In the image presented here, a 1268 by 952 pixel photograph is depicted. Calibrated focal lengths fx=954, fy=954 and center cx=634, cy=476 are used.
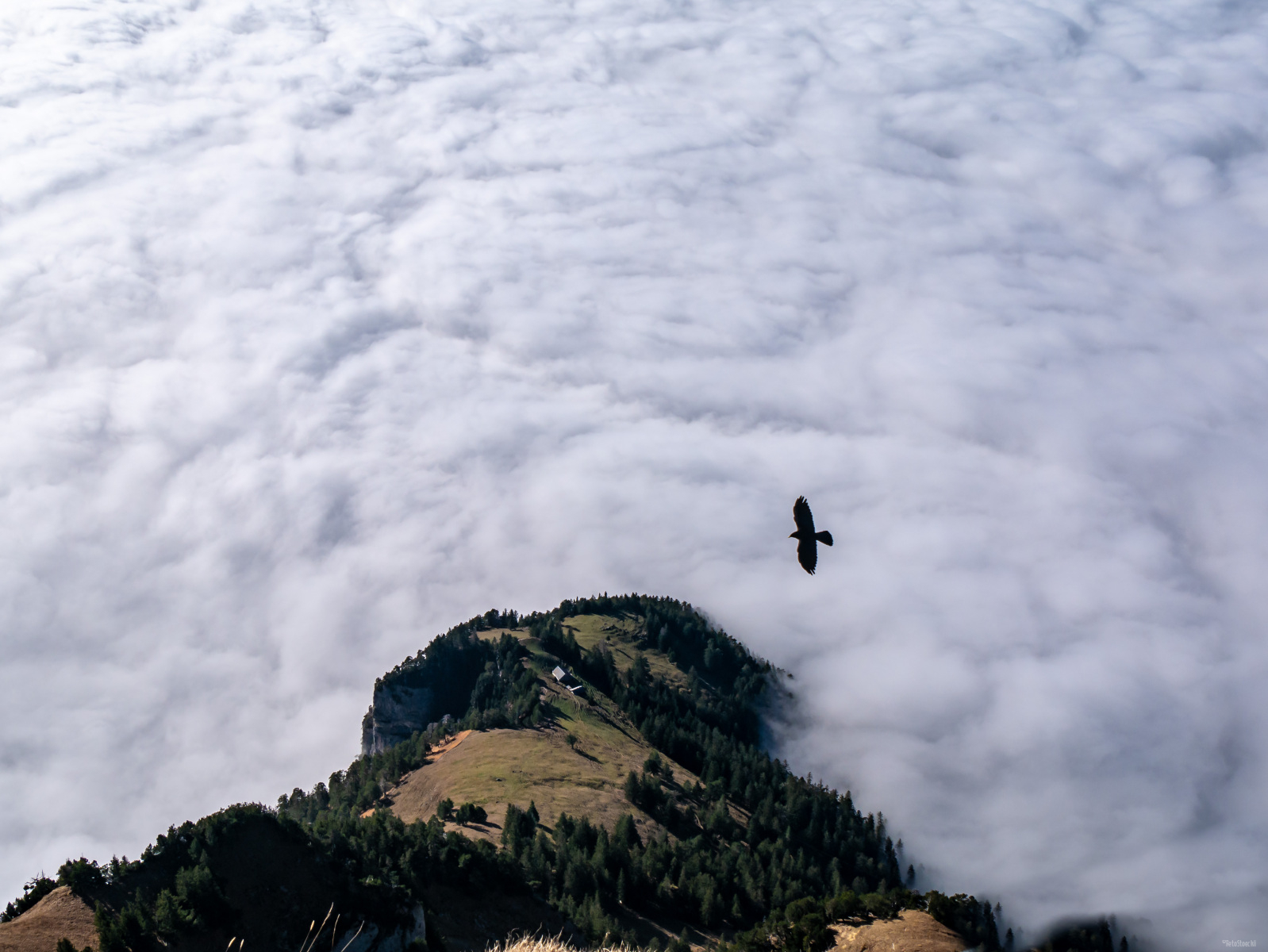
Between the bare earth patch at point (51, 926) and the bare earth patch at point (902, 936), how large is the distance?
134 feet

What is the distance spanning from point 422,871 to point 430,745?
95913 mm

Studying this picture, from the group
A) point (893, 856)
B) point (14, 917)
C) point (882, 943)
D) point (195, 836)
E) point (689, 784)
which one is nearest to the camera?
point (882, 943)

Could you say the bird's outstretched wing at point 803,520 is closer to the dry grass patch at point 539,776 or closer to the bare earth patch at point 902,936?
the bare earth patch at point 902,936

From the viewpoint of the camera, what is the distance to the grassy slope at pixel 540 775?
139 m

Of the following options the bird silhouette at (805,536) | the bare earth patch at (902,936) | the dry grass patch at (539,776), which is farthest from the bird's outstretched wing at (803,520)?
the dry grass patch at (539,776)

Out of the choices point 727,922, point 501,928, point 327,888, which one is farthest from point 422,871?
point 727,922

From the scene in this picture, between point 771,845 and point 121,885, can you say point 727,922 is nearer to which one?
point 771,845

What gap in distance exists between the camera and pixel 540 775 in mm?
149125

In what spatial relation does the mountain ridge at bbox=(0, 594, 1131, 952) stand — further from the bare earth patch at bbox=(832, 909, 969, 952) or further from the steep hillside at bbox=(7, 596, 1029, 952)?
the bare earth patch at bbox=(832, 909, 969, 952)

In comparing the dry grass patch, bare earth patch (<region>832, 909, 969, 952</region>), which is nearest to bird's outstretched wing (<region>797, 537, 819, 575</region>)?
bare earth patch (<region>832, 909, 969, 952</region>)

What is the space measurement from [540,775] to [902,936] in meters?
104

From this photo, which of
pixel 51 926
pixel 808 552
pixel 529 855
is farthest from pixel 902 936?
pixel 529 855

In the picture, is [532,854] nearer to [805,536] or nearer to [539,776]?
[539,776]

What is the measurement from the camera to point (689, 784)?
17338 cm
